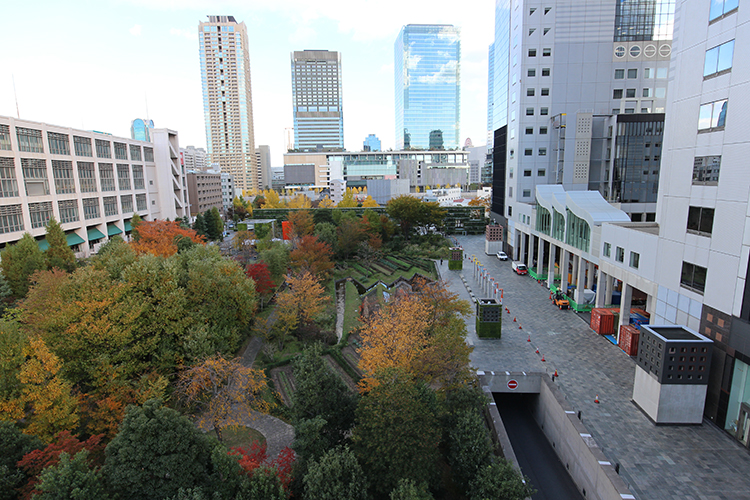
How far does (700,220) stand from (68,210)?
54159mm

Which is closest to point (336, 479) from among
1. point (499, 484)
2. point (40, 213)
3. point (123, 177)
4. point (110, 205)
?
point (499, 484)

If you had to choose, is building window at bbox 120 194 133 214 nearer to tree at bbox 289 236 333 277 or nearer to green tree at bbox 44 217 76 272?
green tree at bbox 44 217 76 272

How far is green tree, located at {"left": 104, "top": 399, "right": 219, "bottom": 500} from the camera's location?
38.6 ft

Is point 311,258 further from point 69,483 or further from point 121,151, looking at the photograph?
point 121,151

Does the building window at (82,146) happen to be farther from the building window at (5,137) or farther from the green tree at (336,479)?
the green tree at (336,479)

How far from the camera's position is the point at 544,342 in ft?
80.7

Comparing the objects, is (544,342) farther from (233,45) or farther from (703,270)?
(233,45)

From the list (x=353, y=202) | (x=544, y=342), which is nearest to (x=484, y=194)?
(x=353, y=202)

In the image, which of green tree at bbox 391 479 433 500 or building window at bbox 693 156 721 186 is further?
building window at bbox 693 156 721 186

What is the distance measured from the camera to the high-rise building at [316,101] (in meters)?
166

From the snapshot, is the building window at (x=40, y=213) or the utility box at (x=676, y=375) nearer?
the utility box at (x=676, y=375)

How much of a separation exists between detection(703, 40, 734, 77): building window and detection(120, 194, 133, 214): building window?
59.2 metres

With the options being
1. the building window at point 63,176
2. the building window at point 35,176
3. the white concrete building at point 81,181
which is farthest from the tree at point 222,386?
the building window at point 63,176

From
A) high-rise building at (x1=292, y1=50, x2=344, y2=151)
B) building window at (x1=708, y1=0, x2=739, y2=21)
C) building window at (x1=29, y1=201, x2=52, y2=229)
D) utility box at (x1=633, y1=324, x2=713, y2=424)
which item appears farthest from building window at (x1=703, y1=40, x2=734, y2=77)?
high-rise building at (x1=292, y1=50, x2=344, y2=151)
